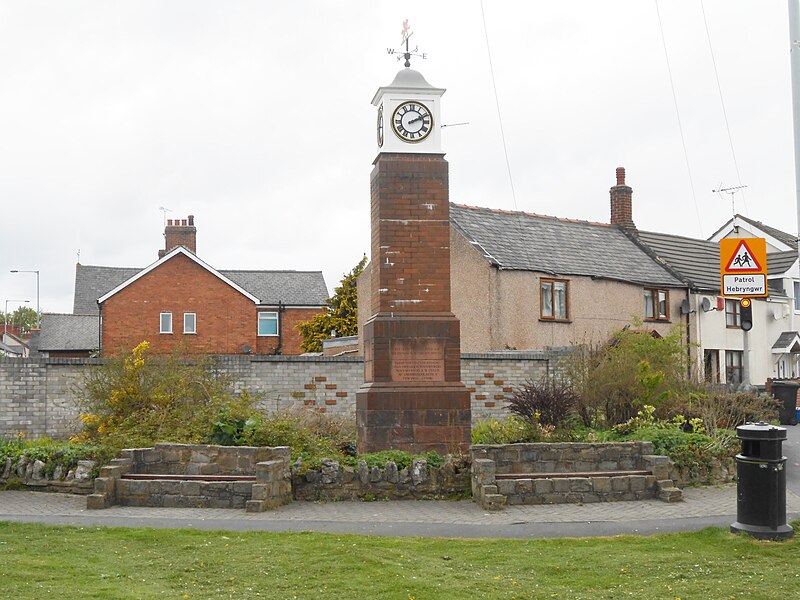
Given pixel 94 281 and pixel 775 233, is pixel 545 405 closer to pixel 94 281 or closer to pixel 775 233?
pixel 775 233

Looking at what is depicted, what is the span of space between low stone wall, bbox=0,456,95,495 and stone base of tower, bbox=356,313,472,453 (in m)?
4.23

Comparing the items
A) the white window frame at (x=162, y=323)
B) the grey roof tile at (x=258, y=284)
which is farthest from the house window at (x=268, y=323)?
the white window frame at (x=162, y=323)

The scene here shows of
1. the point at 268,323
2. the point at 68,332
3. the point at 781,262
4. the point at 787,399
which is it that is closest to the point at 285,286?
the point at 268,323

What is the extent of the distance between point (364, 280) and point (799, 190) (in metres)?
23.3

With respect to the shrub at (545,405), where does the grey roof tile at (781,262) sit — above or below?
above

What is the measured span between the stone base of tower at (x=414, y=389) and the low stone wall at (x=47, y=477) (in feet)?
13.9

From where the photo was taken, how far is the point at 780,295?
39.5 meters

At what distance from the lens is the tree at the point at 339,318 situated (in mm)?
41750

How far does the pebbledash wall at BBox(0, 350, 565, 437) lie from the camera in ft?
67.3

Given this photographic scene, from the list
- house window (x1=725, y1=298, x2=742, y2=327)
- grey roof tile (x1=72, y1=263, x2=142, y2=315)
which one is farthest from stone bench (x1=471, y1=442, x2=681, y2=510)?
grey roof tile (x1=72, y1=263, x2=142, y2=315)

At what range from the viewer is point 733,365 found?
37.3 meters

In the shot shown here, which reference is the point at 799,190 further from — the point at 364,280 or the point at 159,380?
the point at 364,280

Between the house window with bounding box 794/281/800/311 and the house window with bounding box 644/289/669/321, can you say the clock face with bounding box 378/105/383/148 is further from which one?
the house window with bounding box 794/281/800/311

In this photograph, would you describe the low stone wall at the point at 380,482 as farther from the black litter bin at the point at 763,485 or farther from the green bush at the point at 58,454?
the black litter bin at the point at 763,485
